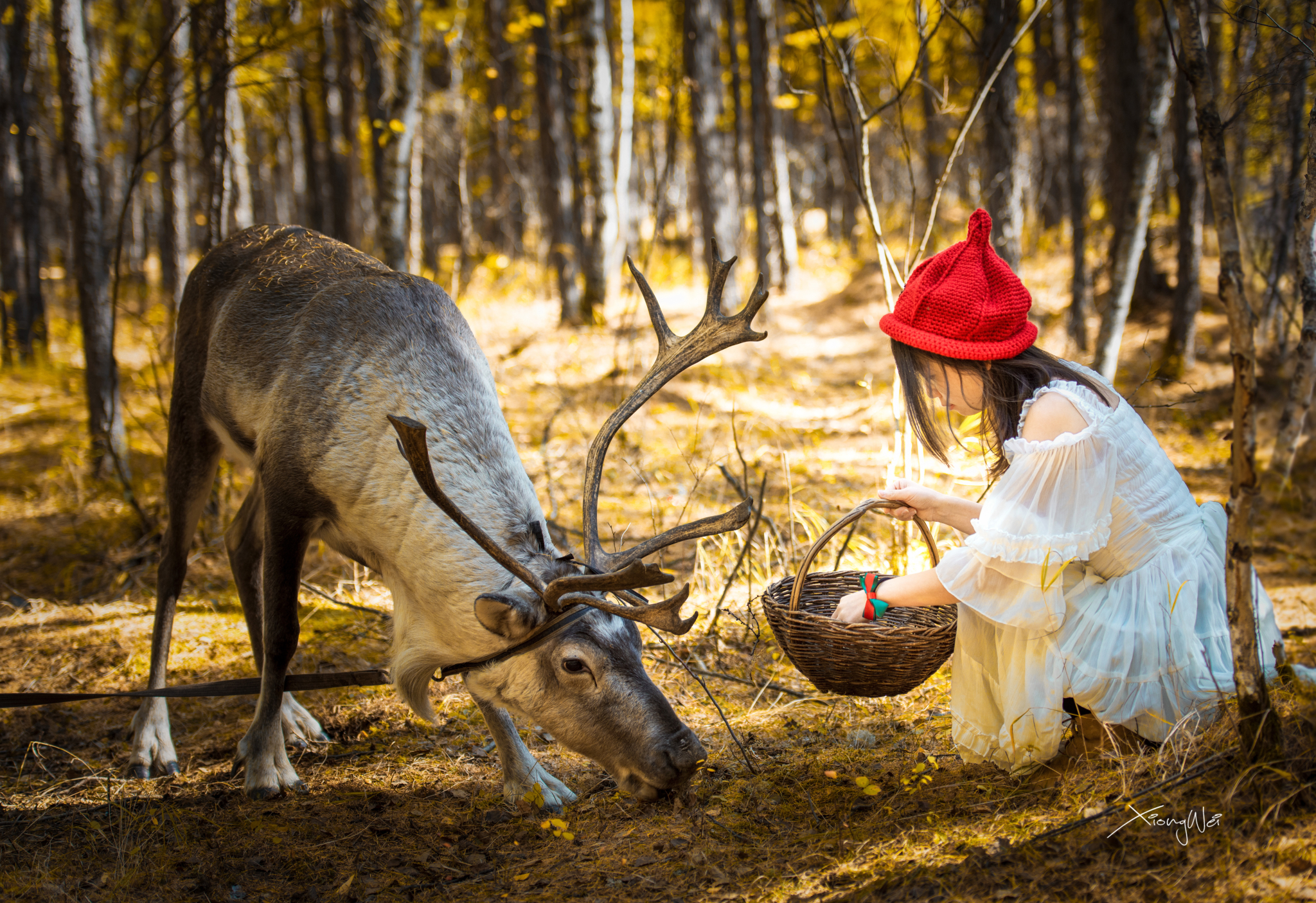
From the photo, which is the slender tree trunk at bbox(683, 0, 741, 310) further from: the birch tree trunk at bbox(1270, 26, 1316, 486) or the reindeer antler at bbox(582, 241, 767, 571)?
the reindeer antler at bbox(582, 241, 767, 571)

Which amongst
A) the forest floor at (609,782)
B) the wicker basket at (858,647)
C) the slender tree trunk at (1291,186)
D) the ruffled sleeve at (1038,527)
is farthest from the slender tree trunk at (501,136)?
the ruffled sleeve at (1038,527)

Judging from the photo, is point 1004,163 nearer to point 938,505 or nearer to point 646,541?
point 938,505

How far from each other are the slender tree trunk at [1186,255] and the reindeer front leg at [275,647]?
9110 millimetres

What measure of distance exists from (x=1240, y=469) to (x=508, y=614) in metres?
1.99

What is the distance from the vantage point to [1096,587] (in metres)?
2.71

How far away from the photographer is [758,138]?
1429 cm

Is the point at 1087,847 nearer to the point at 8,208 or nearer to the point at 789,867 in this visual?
the point at 789,867

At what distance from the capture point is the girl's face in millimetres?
2807

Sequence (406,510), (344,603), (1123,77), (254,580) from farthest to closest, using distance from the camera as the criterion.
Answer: (1123,77) < (344,603) < (254,580) < (406,510)

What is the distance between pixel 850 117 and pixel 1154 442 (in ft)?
7.96

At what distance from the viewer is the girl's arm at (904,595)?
2.71 metres

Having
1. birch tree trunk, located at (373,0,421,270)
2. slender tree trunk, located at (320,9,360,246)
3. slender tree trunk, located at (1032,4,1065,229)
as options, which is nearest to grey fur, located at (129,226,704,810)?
birch tree trunk, located at (373,0,421,270)

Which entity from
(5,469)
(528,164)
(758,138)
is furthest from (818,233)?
(5,469)

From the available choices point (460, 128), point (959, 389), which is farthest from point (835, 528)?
point (460, 128)
